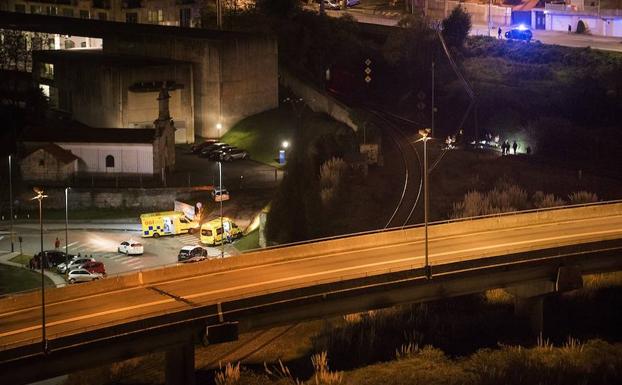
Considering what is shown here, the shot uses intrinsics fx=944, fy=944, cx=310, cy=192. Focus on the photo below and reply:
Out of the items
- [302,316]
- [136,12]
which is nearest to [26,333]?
[302,316]

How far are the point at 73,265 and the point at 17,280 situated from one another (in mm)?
2113

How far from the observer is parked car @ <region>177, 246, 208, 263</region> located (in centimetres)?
3250

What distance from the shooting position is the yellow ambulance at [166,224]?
36375mm

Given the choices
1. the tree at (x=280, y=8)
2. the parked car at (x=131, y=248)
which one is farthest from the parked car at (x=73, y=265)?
the tree at (x=280, y=8)

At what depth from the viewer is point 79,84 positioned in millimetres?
47500

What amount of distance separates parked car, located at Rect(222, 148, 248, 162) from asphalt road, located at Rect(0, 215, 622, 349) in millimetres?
18545

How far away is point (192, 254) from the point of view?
32688mm

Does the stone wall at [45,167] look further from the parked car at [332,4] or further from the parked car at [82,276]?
the parked car at [332,4]

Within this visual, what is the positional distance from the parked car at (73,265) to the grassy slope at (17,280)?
2.12ft

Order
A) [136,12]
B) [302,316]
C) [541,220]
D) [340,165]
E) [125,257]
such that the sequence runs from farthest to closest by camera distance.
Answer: [136,12]
[340,165]
[125,257]
[541,220]
[302,316]

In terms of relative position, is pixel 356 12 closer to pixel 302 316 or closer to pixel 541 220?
pixel 541 220

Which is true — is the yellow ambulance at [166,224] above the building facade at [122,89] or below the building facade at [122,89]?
below

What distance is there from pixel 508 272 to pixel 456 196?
12.0 meters

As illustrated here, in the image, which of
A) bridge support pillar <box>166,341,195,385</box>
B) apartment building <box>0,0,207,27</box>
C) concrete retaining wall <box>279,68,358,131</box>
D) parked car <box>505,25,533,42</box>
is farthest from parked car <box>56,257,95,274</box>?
parked car <box>505,25,533,42</box>
